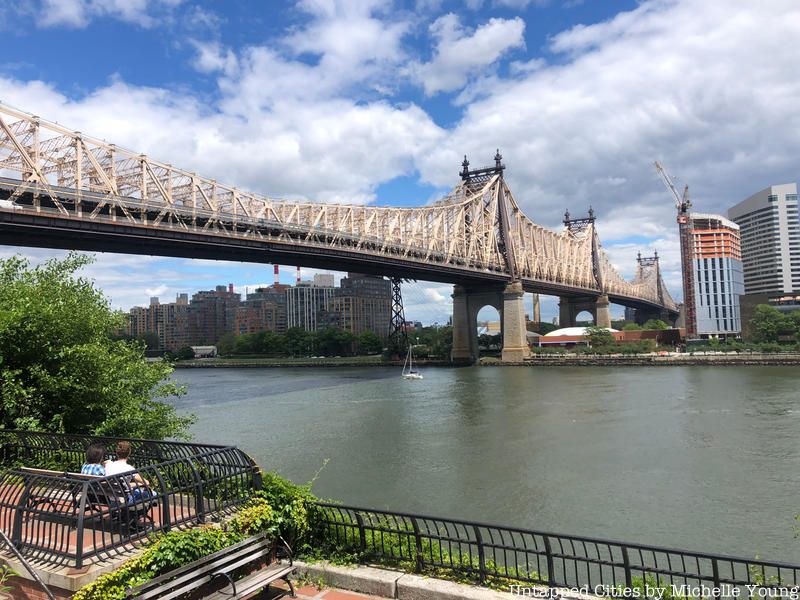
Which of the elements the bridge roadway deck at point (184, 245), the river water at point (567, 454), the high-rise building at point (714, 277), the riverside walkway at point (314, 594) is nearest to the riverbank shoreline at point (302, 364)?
the bridge roadway deck at point (184, 245)

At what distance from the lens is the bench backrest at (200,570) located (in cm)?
541

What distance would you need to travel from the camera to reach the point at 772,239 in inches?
7087

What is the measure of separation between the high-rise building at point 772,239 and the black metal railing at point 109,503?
199 m

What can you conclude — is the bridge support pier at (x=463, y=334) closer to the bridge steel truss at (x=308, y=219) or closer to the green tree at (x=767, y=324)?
the bridge steel truss at (x=308, y=219)

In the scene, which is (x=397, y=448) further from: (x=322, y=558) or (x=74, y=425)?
(x=322, y=558)

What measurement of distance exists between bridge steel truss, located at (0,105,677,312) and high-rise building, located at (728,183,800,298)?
287 feet

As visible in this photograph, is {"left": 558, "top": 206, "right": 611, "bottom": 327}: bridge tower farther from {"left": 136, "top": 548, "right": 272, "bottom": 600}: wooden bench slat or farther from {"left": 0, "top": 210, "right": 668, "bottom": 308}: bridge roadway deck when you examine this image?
{"left": 136, "top": 548, "right": 272, "bottom": 600}: wooden bench slat

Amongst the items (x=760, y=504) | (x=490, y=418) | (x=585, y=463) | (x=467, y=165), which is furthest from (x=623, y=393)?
(x=467, y=165)

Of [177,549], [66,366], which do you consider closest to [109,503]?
[177,549]

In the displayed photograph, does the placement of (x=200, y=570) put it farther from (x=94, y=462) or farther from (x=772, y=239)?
(x=772, y=239)

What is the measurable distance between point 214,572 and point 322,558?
1937 millimetres

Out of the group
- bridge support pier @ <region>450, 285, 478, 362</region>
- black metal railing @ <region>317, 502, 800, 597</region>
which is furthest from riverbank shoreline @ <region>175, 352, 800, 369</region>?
black metal railing @ <region>317, 502, 800, 597</region>

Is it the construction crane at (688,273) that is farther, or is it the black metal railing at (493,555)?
the construction crane at (688,273)

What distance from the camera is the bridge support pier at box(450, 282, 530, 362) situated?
80.8m
